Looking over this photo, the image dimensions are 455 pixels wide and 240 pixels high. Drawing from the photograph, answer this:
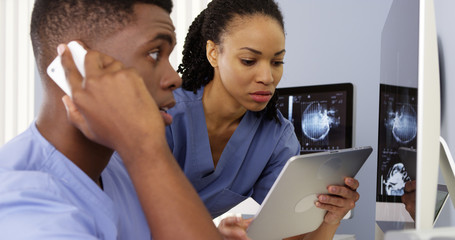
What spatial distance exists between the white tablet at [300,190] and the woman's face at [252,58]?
402 millimetres

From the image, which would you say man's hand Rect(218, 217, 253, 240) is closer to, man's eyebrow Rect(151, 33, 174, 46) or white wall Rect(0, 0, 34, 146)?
man's eyebrow Rect(151, 33, 174, 46)

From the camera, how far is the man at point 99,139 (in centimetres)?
59

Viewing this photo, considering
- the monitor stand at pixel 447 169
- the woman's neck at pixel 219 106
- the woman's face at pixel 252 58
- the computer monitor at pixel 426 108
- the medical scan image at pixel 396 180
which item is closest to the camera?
the computer monitor at pixel 426 108

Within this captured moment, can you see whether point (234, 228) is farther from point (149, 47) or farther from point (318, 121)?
point (318, 121)

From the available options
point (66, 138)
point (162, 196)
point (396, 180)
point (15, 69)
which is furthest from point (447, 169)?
point (15, 69)

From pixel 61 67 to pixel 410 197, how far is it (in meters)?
0.53

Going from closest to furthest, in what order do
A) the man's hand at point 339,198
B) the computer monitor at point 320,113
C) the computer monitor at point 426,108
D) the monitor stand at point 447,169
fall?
the computer monitor at point 426,108 → the monitor stand at point 447,169 → the man's hand at point 339,198 → the computer monitor at point 320,113

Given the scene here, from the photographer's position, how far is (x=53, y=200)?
606 millimetres

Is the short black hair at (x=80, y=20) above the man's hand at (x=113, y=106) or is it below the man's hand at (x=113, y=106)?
above

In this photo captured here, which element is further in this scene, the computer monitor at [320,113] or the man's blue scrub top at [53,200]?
the computer monitor at [320,113]

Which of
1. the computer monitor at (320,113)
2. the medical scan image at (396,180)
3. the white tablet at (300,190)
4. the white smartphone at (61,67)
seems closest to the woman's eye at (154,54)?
the white smartphone at (61,67)

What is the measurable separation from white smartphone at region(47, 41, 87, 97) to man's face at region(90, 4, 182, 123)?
0.05 meters

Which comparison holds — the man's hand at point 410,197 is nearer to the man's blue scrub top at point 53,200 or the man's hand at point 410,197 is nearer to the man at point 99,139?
the man at point 99,139

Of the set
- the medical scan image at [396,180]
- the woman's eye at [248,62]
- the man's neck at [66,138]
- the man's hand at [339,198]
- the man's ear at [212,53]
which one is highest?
the man's ear at [212,53]
